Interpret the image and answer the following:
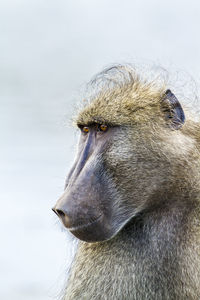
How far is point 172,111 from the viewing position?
381cm

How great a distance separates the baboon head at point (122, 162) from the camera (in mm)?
3385

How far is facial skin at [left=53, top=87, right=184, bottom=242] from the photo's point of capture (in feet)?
11.3

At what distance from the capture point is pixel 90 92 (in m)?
4.22

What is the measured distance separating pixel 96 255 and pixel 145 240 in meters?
0.39

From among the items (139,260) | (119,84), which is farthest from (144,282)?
(119,84)

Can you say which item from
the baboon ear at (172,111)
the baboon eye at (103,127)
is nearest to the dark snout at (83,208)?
the baboon eye at (103,127)

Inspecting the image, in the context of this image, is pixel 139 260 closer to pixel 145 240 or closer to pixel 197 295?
pixel 145 240

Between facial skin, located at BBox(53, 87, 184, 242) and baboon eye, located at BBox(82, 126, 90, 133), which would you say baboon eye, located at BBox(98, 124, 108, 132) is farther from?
baboon eye, located at BBox(82, 126, 90, 133)

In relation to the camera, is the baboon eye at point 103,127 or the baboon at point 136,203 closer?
the baboon at point 136,203

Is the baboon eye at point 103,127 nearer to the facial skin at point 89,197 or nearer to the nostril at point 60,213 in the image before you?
the facial skin at point 89,197

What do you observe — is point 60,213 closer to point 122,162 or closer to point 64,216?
point 64,216

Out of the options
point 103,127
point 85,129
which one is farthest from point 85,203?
point 85,129

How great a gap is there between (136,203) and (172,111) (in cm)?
75

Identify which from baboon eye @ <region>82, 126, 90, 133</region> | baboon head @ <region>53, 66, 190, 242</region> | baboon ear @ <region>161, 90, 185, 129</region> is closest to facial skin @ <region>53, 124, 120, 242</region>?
baboon head @ <region>53, 66, 190, 242</region>
